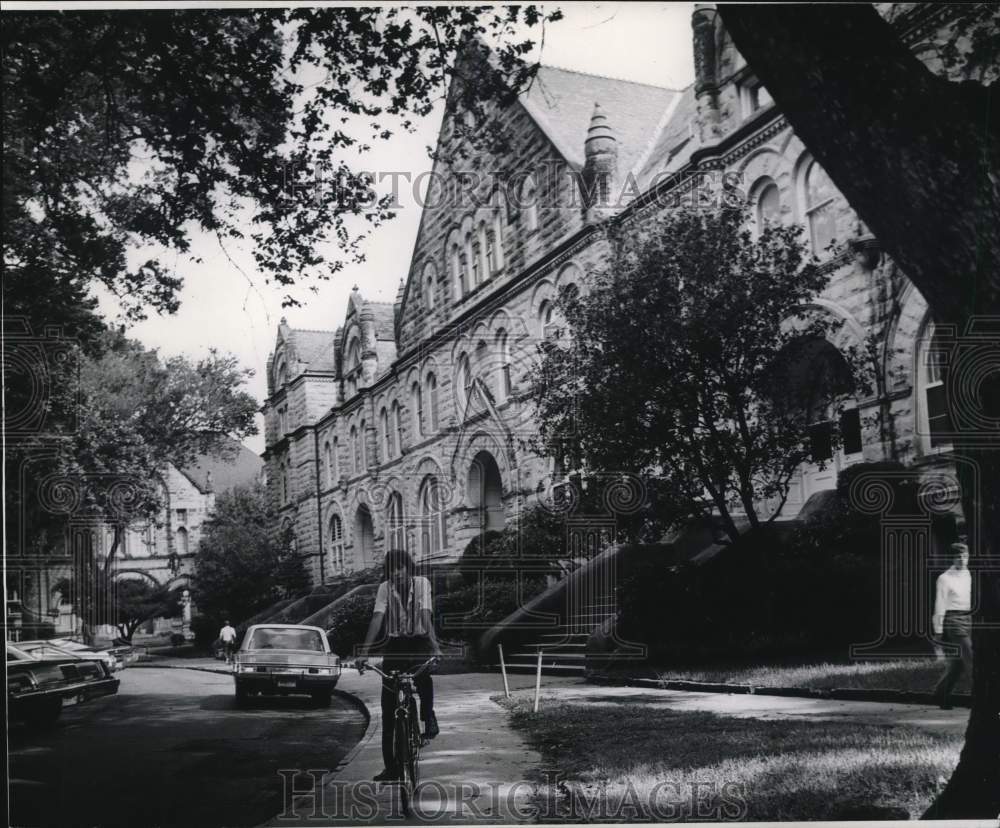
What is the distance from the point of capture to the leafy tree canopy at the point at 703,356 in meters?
11.3

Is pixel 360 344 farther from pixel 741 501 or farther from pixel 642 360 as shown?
pixel 741 501

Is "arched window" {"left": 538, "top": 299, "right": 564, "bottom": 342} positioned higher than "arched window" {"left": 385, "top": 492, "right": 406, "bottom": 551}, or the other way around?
"arched window" {"left": 538, "top": 299, "right": 564, "bottom": 342}

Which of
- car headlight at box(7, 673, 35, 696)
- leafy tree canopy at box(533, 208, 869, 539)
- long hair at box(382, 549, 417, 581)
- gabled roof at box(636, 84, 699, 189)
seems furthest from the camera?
leafy tree canopy at box(533, 208, 869, 539)

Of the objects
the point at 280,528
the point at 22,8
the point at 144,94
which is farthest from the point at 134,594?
the point at 22,8

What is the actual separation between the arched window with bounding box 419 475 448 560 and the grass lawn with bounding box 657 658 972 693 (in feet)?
7.78

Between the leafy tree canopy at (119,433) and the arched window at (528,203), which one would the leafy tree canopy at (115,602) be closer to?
the leafy tree canopy at (119,433)

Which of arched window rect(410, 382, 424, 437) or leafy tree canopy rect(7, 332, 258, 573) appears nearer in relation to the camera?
leafy tree canopy rect(7, 332, 258, 573)

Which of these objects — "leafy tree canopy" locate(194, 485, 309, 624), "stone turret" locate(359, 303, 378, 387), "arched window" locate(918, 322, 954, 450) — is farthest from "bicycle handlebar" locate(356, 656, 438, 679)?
"arched window" locate(918, 322, 954, 450)

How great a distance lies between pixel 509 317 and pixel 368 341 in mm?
1710

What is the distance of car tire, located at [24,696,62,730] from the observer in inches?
289

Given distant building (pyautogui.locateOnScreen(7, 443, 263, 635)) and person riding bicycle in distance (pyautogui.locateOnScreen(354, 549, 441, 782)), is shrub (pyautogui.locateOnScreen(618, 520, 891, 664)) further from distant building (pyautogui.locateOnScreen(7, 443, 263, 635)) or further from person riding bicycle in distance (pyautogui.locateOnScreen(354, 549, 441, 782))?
distant building (pyautogui.locateOnScreen(7, 443, 263, 635))

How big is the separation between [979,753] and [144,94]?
773cm

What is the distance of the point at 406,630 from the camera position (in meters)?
6.73

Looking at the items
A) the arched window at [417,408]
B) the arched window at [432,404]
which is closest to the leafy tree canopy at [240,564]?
the arched window at [417,408]
